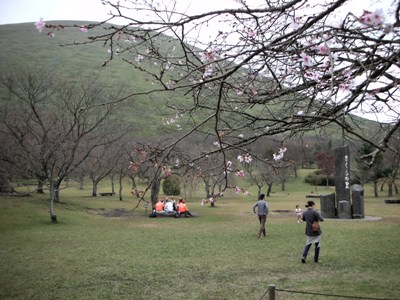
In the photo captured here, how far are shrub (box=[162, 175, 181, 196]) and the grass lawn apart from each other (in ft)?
66.2

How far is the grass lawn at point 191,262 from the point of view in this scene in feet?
23.4

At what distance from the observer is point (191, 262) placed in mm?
9570

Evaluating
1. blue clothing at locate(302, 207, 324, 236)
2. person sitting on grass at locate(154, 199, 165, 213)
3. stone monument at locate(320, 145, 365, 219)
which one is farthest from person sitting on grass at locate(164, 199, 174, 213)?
blue clothing at locate(302, 207, 324, 236)

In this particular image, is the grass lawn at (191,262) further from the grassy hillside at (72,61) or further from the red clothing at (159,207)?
the grassy hillside at (72,61)

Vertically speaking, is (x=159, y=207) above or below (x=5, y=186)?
below

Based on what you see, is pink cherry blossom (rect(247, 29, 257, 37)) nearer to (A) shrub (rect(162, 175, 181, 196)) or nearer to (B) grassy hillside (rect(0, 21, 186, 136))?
(A) shrub (rect(162, 175, 181, 196))

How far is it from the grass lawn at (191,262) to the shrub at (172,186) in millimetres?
20178

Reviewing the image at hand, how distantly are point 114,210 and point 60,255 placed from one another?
1483 centimetres

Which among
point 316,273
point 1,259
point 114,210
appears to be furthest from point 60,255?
point 114,210

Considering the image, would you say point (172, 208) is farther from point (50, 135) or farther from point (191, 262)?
point (191, 262)

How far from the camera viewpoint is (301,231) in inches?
587

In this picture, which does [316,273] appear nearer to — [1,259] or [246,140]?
[246,140]

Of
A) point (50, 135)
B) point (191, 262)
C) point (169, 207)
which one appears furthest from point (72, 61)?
point (191, 262)

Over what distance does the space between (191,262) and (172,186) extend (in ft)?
94.9
